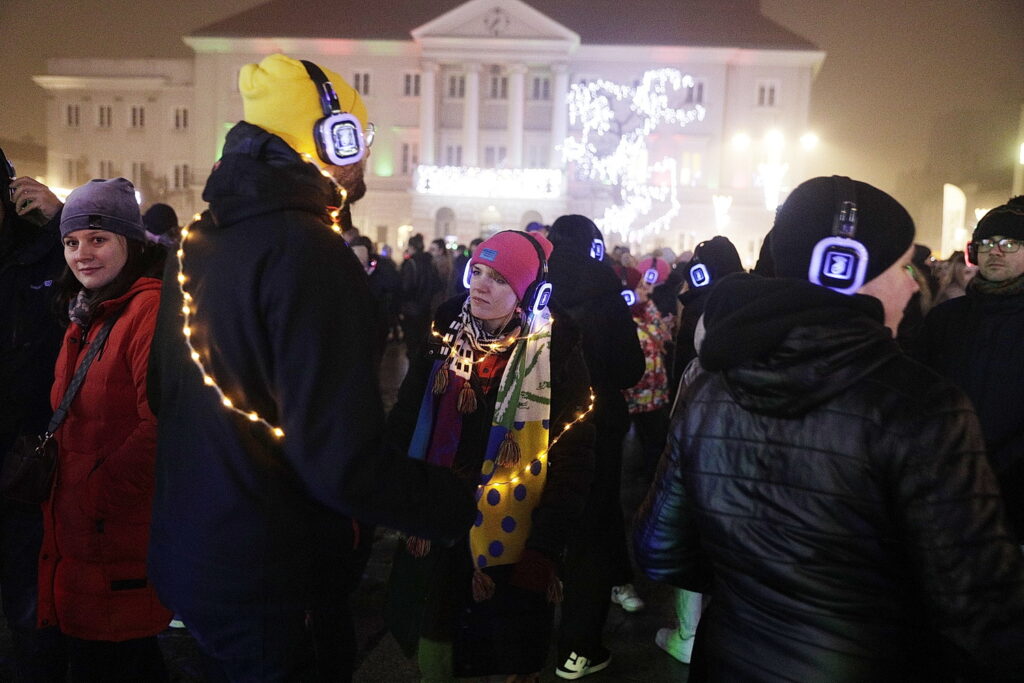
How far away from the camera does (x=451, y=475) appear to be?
6.33ft

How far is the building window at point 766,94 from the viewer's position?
46250mm

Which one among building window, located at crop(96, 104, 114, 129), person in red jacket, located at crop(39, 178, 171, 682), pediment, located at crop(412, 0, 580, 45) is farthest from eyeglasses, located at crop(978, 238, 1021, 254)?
building window, located at crop(96, 104, 114, 129)

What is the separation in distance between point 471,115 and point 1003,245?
44167mm

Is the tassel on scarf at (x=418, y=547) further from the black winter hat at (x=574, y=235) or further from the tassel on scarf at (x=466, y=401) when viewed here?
the black winter hat at (x=574, y=235)

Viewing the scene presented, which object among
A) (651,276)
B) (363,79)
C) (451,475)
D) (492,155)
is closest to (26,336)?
(451,475)

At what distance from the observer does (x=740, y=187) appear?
46781 mm

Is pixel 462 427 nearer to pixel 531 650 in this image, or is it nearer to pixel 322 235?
pixel 531 650

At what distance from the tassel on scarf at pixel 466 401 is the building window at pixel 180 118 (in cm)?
5361

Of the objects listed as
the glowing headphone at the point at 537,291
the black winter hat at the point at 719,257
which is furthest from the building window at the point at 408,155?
the glowing headphone at the point at 537,291

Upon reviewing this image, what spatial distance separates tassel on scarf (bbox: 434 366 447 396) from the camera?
8.90ft

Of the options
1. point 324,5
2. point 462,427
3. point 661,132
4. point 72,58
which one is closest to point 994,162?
point 661,132

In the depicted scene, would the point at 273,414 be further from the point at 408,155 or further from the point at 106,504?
the point at 408,155

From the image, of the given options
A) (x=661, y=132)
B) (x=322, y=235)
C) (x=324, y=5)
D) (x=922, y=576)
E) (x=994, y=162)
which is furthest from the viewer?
(x=324, y=5)

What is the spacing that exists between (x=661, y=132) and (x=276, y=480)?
1868 inches
